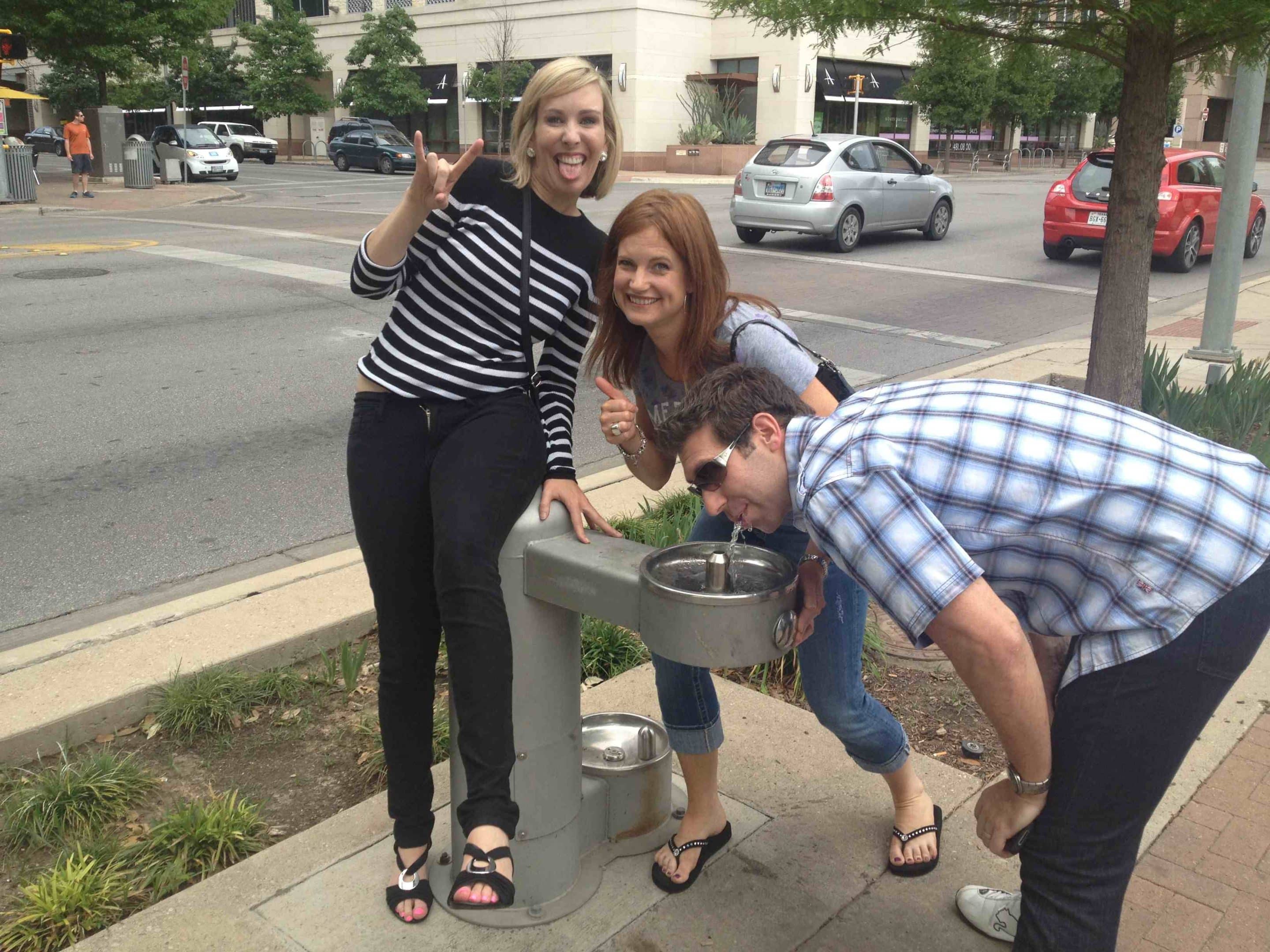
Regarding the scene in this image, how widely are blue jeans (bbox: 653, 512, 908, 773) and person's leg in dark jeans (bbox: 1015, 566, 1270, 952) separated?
695mm

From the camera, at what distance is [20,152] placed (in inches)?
864

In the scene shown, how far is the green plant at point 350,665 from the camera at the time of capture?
11.9 feet

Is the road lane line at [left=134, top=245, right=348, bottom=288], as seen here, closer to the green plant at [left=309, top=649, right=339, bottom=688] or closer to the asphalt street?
the asphalt street

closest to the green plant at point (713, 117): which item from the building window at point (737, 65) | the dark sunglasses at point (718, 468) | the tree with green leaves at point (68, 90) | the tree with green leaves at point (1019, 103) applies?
the building window at point (737, 65)

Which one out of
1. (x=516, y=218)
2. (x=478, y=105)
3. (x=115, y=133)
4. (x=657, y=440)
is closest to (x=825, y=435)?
(x=657, y=440)

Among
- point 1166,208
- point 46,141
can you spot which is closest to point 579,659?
point 1166,208

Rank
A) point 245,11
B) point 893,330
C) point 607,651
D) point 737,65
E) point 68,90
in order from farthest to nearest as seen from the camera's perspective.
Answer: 1. point 245,11
2. point 68,90
3. point 737,65
4. point 893,330
5. point 607,651

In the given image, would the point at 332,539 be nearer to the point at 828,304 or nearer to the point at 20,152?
the point at 828,304

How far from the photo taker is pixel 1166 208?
47.6ft

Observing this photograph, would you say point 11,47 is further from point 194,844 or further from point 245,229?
point 194,844

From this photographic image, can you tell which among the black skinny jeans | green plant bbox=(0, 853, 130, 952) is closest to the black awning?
the black skinny jeans

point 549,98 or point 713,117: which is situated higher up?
point 713,117

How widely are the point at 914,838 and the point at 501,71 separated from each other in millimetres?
40889

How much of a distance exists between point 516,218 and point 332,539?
2.93 m
